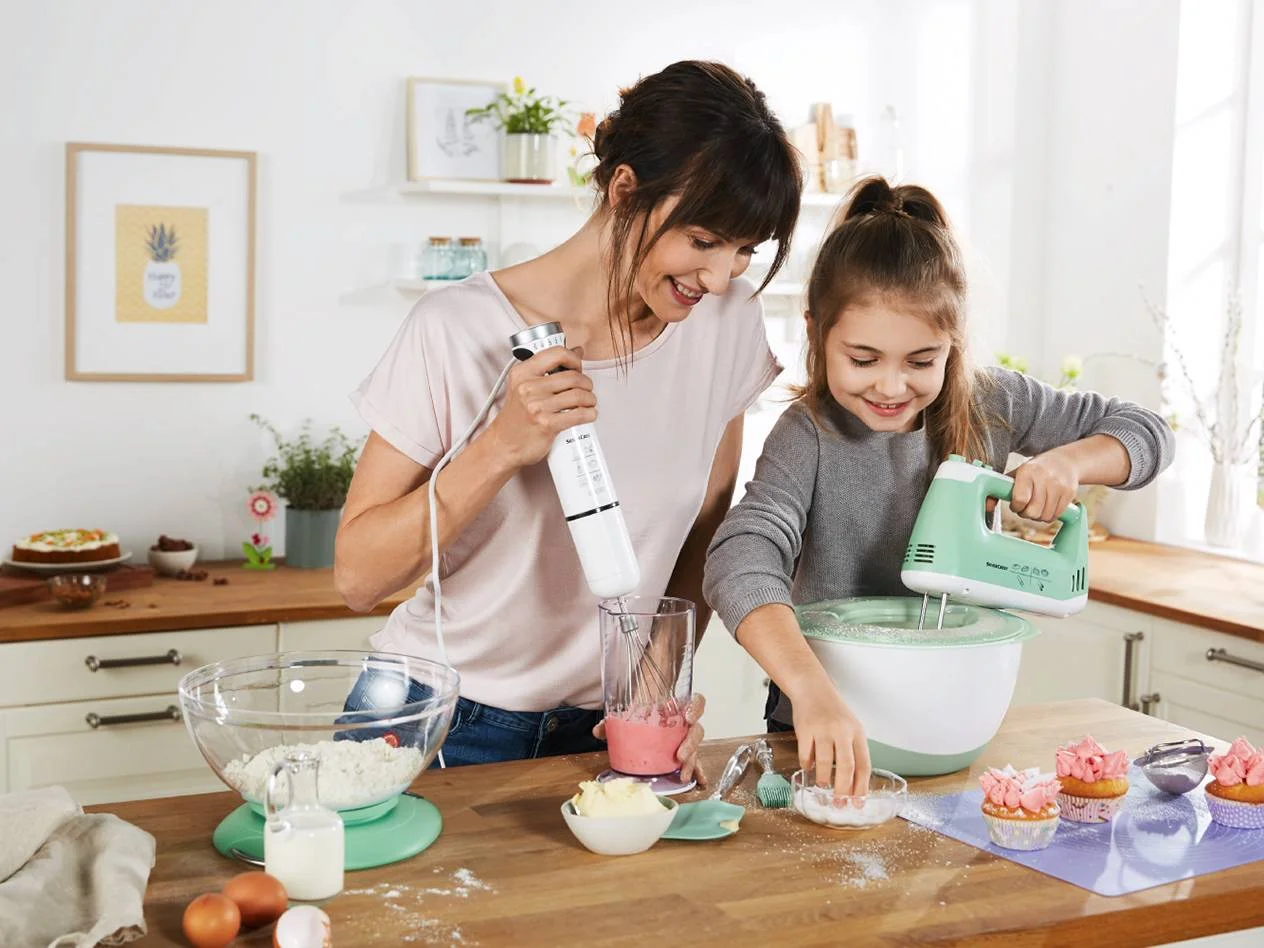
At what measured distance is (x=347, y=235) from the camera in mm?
3223

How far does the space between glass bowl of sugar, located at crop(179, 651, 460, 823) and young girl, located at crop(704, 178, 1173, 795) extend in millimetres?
349

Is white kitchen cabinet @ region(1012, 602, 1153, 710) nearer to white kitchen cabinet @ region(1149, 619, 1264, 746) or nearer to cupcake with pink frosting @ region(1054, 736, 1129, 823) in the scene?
white kitchen cabinet @ region(1149, 619, 1264, 746)

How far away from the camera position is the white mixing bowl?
1.38 m

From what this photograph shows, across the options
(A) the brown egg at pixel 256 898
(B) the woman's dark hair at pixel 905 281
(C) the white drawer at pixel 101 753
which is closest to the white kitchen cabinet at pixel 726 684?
(C) the white drawer at pixel 101 753

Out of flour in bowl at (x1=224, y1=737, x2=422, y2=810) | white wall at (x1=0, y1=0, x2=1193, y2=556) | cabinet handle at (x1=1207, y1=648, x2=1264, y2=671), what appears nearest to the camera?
flour in bowl at (x1=224, y1=737, x2=422, y2=810)

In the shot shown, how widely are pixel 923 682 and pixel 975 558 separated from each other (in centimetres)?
15

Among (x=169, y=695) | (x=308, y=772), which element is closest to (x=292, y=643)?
(x=169, y=695)

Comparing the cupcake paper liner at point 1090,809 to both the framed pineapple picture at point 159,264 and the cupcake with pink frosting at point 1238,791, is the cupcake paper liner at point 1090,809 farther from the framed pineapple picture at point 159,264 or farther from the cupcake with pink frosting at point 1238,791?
the framed pineapple picture at point 159,264

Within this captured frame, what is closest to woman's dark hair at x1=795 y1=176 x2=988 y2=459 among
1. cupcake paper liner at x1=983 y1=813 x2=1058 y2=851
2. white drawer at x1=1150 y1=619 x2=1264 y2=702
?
cupcake paper liner at x1=983 y1=813 x2=1058 y2=851

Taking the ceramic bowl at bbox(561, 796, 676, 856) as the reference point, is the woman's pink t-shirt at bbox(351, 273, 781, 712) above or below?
above

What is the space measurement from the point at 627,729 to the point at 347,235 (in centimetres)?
211

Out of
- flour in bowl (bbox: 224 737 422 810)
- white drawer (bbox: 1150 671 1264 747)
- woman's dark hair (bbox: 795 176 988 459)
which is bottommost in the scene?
white drawer (bbox: 1150 671 1264 747)

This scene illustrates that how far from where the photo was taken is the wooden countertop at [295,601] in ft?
8.55

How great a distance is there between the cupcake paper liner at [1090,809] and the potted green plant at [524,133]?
226 cm
